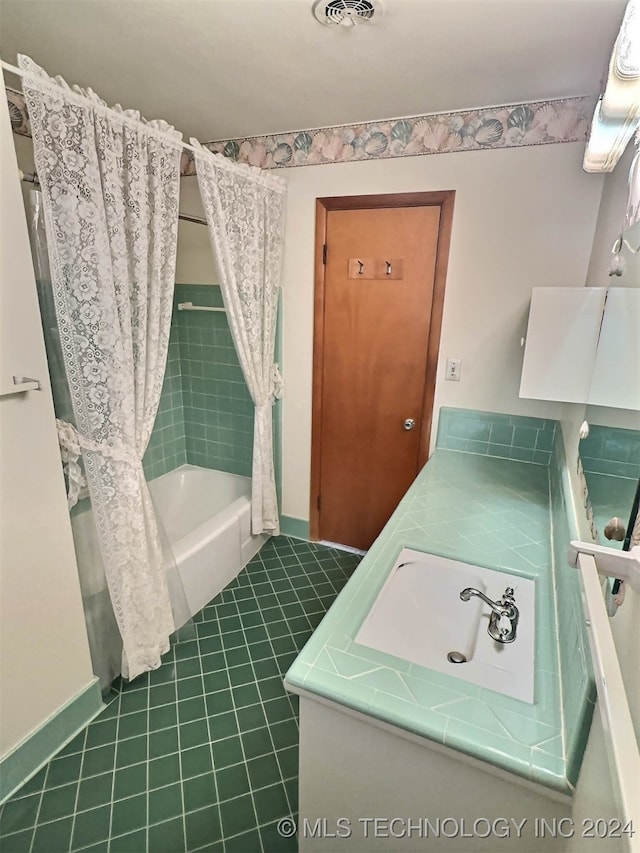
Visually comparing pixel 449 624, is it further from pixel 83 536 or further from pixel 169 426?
pixel 169 426

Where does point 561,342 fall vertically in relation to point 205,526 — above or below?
above

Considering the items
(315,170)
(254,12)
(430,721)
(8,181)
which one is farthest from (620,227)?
(8,181)

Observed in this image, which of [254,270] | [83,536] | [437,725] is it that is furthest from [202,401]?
[437,725]

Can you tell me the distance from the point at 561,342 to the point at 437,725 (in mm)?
1309

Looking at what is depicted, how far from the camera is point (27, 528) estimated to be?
4.25 ft

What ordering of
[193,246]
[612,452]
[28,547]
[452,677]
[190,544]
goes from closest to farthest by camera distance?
[612,452]
[452,677]
[28,547]
[190,544]
[193,246]

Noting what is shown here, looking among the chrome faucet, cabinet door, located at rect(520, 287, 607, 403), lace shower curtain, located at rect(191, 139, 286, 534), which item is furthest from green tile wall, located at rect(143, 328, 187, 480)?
the chrome faucet

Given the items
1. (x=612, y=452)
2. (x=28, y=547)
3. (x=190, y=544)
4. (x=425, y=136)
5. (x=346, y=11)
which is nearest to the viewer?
(x=612, y=452)

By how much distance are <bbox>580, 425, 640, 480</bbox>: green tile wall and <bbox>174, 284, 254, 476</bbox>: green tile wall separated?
2.02 m

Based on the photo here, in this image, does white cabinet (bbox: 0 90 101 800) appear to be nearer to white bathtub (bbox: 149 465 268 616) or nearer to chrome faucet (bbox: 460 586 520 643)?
white bathtub (bbox: 149 465 268 616)

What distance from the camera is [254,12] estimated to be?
4.00 feet

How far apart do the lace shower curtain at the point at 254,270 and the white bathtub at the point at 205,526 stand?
0.51ft

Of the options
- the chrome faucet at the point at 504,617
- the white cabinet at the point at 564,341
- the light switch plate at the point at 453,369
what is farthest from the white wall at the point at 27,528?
the light switch plate at the point at 453,369

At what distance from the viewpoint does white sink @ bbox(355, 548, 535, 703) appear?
3.14 ft
